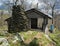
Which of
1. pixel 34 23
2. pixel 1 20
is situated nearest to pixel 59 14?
pixel 1 20

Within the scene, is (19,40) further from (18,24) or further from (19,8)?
(19,8)

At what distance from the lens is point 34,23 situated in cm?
2738

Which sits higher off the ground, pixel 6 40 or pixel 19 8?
pixel 19 8

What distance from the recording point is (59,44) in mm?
16516

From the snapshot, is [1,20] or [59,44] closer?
[59,44]

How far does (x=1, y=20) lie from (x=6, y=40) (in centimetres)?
4042

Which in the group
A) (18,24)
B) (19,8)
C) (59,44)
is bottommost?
(59,44)

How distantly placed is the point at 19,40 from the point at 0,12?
47883 millimetres

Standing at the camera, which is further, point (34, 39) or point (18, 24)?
point (18, 24)

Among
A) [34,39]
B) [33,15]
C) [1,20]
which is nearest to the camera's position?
[34,39]

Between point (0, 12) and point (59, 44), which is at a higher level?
point (0, 12)

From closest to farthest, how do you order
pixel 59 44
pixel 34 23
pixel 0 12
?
1. pixel 59 44
2. pixel 34 23
3. pixel 0 12

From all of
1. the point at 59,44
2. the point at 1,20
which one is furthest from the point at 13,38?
the point at 1,20

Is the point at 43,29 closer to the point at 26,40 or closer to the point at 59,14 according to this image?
the point at 26,40
